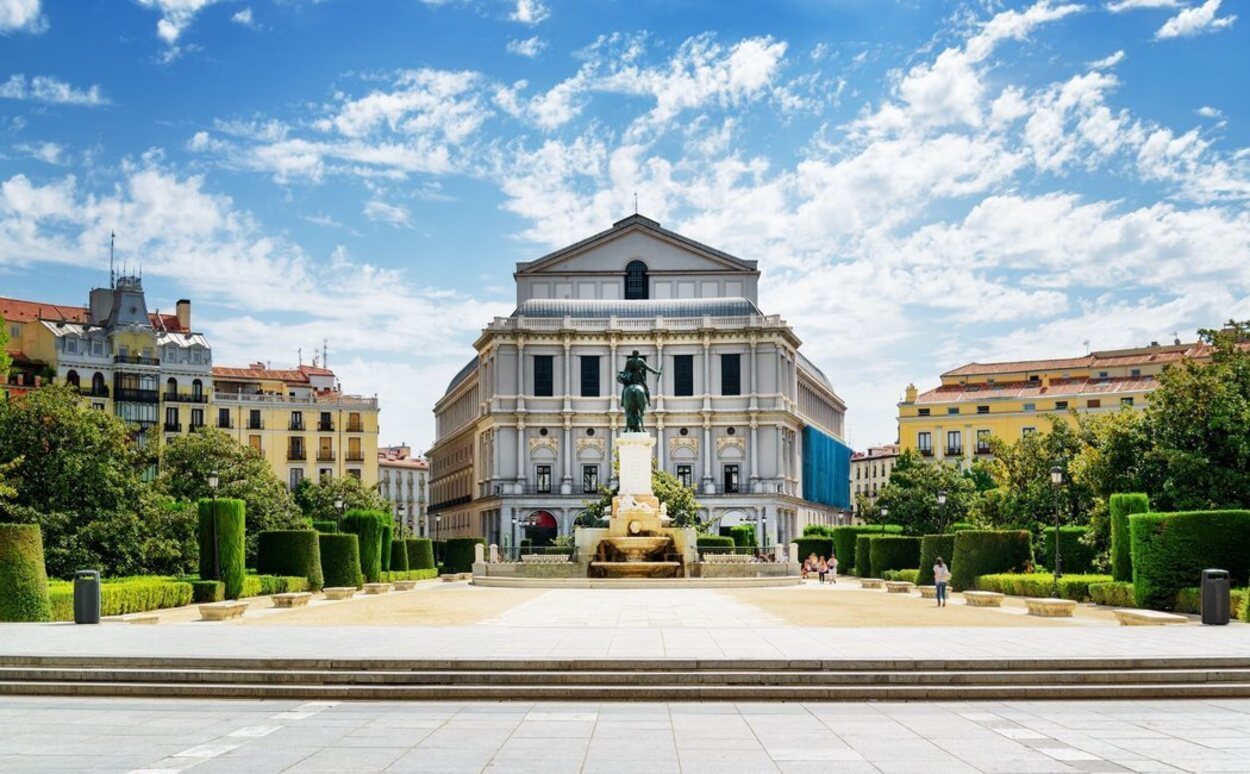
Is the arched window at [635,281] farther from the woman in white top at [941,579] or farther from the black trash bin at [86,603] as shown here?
the black trash bin at [86,603]

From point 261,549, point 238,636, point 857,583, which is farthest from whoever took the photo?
point 857,583

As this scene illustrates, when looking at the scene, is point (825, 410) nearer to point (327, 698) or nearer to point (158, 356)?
point (158, 356)

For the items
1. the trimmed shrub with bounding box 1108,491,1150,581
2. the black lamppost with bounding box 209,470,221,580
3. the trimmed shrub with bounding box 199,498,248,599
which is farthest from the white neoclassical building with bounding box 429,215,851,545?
the trimmed shrub with bounding box 1108,491,1150,581

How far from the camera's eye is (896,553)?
210 ft

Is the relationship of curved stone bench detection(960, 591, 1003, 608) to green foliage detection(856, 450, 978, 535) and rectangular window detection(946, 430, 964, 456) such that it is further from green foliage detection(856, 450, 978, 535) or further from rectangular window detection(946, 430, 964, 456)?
rectangular window detection(946, 430, 964, 456)

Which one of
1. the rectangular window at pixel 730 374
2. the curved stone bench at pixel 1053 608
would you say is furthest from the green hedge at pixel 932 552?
the rectangular window at pixel 730 374

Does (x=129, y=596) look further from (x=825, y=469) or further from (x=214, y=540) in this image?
(x=825, y=469)

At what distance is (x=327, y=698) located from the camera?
19547 millimetres

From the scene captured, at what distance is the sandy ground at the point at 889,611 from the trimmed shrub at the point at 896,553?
14666mm

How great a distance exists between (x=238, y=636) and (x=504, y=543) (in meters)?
90.2

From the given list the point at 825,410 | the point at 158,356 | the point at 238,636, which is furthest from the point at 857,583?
the point at 825,410

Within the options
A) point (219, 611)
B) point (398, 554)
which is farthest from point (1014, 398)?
point (219, 611)

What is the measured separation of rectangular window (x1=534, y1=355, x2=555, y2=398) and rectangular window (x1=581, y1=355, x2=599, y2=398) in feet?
9.33

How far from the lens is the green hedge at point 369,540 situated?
61.2m
